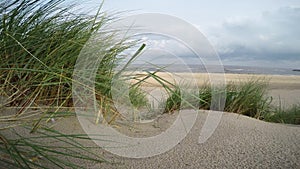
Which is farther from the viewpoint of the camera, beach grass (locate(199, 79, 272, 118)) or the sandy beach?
beach grass (locate(199, 79, 272, 118))

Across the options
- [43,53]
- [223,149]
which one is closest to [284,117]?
[223,149]

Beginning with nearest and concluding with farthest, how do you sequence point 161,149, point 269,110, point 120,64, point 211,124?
point 161,149 → point 211,124 → point 120,64 → point 269,110

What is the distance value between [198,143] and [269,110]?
1.66 meters

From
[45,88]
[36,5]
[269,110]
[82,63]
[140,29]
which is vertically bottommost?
[269,110]

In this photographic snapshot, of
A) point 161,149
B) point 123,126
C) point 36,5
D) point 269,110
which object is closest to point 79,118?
point 123,126

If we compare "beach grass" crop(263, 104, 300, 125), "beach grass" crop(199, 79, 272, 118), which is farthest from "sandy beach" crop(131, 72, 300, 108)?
"beach grass" crop(263, 104, 300, 125)

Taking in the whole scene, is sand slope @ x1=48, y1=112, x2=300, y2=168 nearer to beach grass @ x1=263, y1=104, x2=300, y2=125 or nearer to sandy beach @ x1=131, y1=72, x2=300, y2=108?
sandy beach @ x1=131, y1=72, x2=300, y2=108

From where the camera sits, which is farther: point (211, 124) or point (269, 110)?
point (269, 110)

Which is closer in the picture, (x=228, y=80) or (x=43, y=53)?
(x=43, y=53)

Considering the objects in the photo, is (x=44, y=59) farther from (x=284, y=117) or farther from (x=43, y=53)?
(x=284, y=117)

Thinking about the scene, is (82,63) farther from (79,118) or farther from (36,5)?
(36,5)

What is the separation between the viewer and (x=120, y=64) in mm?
1690

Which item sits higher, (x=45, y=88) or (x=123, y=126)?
(x=45, y=88)

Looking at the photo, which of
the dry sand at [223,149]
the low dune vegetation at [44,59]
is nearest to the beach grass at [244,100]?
the low dune vegetation at [44,59]
